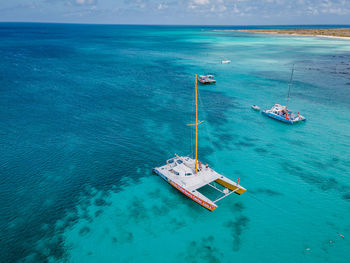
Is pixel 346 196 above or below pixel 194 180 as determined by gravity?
below

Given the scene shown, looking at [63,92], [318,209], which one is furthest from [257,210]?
[63,92]

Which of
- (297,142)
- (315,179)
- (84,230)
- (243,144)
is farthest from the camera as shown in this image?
(297,142)

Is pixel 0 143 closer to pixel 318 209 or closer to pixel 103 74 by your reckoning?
pixel 318 209

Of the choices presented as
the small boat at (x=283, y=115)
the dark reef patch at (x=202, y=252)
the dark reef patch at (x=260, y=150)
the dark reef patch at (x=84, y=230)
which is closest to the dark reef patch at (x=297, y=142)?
the dark reef patch at (x=260, y=150)

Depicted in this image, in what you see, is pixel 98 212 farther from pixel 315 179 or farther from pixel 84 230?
pixel 315 179

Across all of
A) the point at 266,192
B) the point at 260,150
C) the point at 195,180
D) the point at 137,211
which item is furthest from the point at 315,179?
the point at 137,211

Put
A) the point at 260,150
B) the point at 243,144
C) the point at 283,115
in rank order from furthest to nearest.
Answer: the point at 283,115 < the point at 243,144 < the point at 260,150

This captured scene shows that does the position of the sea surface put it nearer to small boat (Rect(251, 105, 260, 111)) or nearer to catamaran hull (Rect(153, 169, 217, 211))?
catamaran hull (Rect(153, 169, 217, 211))
